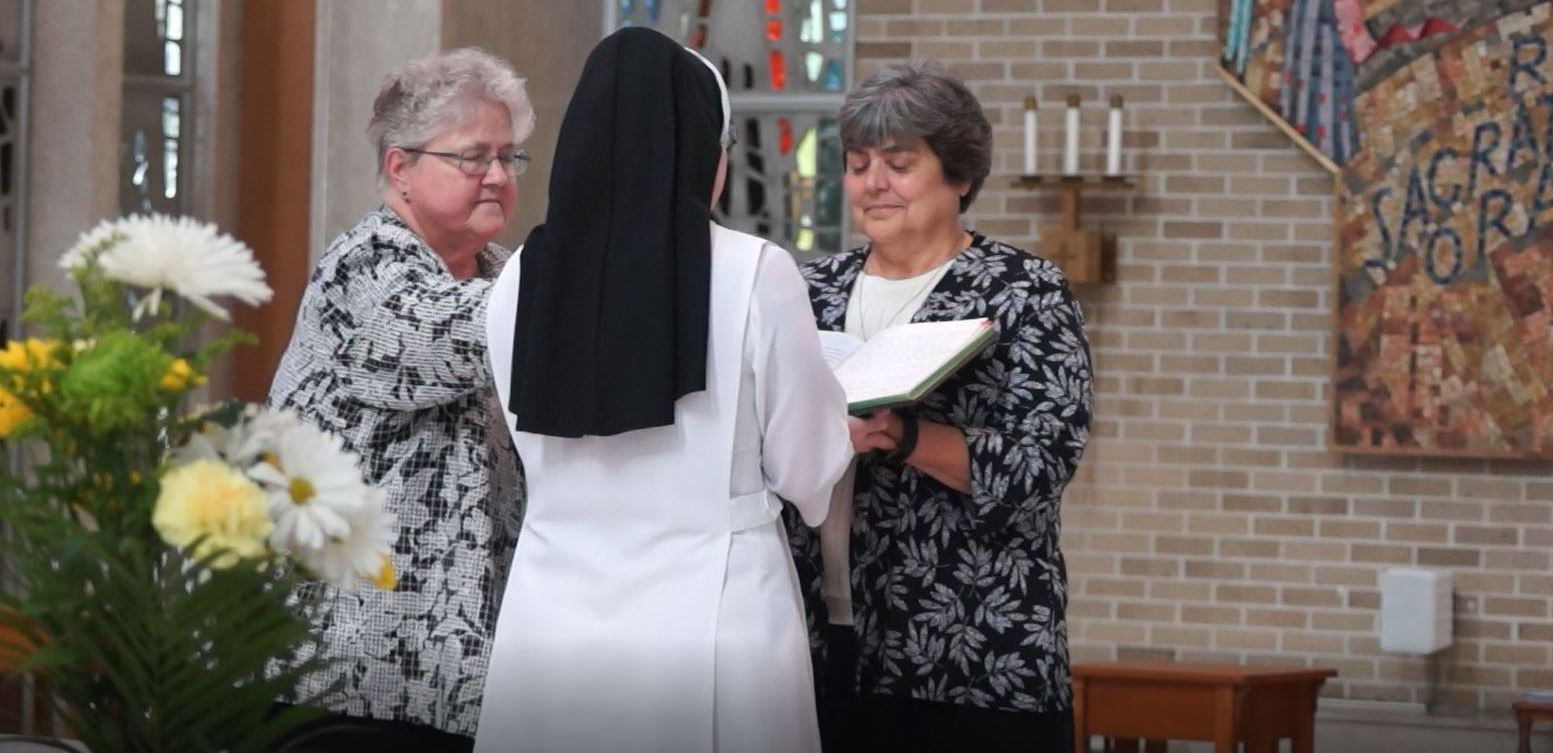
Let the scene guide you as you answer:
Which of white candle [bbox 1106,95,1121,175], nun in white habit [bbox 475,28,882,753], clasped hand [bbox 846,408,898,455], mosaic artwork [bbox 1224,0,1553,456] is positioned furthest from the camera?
white candle [bbox 1106,95,1121,175]

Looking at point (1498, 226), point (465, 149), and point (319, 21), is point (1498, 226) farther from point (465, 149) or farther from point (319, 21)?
point (465, 149)

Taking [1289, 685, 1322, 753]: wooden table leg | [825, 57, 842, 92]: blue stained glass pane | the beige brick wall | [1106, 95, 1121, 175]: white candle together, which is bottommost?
[1289, 685, 1322, 753]: wooden table leg

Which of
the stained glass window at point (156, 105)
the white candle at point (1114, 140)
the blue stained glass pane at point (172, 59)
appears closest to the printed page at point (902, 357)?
the stained glass window at point (156, 105)

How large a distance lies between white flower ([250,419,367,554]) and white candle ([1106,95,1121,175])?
5.47 metres

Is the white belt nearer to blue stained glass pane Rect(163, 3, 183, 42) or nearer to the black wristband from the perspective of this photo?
the black wristband

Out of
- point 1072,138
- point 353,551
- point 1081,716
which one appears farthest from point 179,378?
point 1072,138

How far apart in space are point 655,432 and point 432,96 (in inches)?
28.6

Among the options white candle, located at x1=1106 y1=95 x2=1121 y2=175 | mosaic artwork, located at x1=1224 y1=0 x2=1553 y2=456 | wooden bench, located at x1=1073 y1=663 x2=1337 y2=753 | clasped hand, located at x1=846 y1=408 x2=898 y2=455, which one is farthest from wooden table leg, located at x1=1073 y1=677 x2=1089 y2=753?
clasped hand, located at x1=846 y1=408 x2=898 y2=455

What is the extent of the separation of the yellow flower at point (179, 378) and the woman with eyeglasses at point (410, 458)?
1.05 m

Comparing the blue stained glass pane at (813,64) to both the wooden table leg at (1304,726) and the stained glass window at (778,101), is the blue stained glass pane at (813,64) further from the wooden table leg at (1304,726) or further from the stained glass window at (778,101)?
the wooden table leg at (1304,726)

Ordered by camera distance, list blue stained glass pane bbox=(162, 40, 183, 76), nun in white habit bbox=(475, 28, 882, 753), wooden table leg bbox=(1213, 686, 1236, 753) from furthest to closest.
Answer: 1. blue stained glass pane bbox=(162, 40, 183, 76)
2. wooden table leg bbox=(1213, 686, 1236, 753)
3. nun in white habit bbox=(475, 28, 882, 753)

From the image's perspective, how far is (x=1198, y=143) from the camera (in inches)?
278

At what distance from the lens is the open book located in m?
2.74

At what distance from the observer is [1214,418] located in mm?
7043
